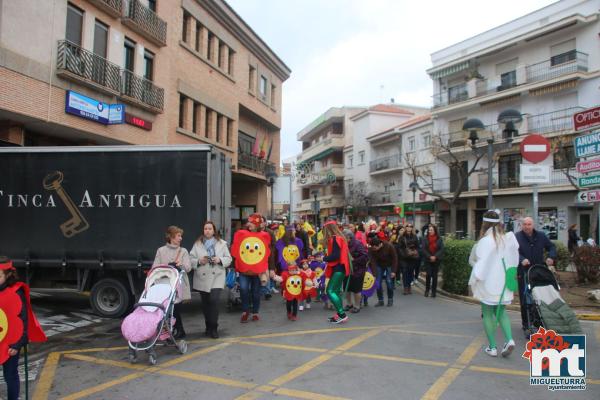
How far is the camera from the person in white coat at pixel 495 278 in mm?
5781

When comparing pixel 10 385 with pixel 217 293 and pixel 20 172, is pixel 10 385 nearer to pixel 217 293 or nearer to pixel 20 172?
pixel 217 293

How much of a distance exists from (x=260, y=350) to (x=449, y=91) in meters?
33.8

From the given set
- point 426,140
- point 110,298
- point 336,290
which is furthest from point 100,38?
point 426,140

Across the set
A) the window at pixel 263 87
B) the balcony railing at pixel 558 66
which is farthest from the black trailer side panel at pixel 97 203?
the balcony railing at pixel 558 66

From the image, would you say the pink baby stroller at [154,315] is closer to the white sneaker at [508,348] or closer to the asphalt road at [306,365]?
the asphalt road at [306,365]

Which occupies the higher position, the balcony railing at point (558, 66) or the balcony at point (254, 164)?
Answer: the balcony railing at point (558, 66)

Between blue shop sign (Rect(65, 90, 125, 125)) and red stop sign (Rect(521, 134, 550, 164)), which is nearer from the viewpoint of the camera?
red stop sign (Rect(521, 134, 550, 164))

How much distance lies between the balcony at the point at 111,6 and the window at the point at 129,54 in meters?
1.19

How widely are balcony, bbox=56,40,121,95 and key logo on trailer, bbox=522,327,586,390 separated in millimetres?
13783

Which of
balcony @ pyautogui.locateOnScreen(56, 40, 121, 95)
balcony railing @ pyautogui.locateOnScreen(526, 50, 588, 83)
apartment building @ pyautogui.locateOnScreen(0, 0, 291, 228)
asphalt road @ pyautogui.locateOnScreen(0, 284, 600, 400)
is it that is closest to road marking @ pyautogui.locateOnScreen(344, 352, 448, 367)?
asphalt road @ pyautogui.locateOnScreen(0, 284, 600, 400)

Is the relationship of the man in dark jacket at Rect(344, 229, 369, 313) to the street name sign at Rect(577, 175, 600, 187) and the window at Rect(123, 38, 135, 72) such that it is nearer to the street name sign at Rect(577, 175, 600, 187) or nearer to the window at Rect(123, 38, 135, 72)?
the street name sign at Rect(577, 175, 600, 187)

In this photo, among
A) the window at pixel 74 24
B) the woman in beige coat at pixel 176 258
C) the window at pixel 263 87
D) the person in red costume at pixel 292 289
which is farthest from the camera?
the window at pixel 263 87

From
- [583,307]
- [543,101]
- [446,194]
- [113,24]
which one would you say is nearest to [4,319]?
[583,307]

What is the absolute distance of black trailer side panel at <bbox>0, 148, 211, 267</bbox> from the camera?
8.65m
